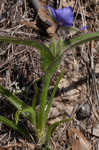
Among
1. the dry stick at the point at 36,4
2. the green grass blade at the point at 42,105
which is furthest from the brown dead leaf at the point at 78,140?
the dry stick at the point at 36,4

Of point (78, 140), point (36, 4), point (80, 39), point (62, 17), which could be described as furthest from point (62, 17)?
point (78, 140)

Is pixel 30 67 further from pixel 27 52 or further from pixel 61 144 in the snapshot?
pixel 61 144

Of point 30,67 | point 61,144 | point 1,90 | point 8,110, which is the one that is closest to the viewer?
point 1,90

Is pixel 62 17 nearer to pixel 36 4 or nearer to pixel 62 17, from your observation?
pixel 62 17

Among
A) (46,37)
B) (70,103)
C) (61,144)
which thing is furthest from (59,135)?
(46,37)

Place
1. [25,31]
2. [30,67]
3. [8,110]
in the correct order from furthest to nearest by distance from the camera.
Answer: [25,31], [30,67], [8,110]

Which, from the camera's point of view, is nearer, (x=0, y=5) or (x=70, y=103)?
(x=70, y=103)

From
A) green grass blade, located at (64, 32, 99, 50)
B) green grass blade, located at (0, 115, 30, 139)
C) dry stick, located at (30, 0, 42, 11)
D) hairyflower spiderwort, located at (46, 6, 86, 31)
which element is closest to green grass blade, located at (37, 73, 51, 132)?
green grass blade, located at (0, 115, 30, 139)

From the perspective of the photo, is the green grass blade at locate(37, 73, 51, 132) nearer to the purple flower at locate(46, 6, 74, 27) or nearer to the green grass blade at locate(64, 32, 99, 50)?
the green grass blade at locate(64, 32, 99, 50)
